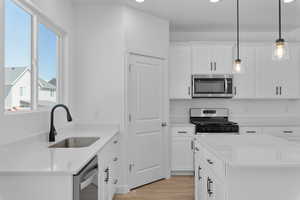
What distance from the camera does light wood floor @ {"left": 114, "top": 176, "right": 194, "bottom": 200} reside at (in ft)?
10.8

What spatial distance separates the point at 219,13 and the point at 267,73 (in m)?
1.52

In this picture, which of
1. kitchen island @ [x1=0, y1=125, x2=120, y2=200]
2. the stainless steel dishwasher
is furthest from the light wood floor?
kitchen island @ [x1=0, y1=125, x2=120, y2=200]

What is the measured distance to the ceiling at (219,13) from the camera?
3.56 meters

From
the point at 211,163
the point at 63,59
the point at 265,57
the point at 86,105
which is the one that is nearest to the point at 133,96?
the point at 86,105

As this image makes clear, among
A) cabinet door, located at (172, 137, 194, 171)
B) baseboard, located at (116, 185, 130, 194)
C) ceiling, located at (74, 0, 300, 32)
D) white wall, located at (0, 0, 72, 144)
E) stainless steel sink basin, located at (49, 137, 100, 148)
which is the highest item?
ceiling, located at (74, 0, 300, 32)

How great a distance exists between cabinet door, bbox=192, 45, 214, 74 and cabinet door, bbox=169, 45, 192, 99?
9cm

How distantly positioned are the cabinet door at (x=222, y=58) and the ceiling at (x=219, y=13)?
434 millimetres

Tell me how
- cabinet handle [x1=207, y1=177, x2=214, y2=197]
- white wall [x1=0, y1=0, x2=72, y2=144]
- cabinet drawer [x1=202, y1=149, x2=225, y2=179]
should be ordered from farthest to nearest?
cabinet handle [x1=207, y1=177, x2=214, y2=197] < white wall [x1=0, y1=0, x2=72, y2=144] < cabinet drawer [x1=202, y1=149, x2=225, y2=179]

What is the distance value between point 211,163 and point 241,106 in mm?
3221

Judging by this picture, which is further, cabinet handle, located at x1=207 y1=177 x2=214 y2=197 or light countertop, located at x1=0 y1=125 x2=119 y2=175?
cabinet handle, located at x1=207 y1=177 x2=214 y2=197

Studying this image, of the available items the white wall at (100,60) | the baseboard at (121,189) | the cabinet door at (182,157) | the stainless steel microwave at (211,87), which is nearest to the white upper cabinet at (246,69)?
the stainless steel microwave at (211,87)

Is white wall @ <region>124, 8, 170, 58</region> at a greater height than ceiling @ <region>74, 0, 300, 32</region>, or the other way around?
ceiling @ <region>74, 0, 300, 32</region>

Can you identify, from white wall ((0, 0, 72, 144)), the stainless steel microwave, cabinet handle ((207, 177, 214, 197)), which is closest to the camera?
white wall ((0, 0, 72, 144))

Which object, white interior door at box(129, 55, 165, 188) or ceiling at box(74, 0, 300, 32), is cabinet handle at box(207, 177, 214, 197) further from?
ceiling at box(74, 0, 300, 32)
